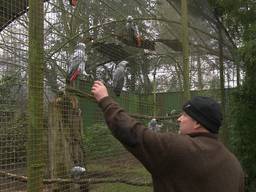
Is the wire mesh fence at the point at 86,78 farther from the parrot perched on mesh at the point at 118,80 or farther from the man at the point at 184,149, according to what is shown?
the man at the point at 184,149

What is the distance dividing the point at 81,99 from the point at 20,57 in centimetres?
58

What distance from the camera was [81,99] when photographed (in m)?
3.57

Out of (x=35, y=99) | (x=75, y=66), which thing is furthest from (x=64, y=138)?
(x=35, y=99)

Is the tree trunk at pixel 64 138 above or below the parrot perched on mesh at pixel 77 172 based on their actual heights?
above

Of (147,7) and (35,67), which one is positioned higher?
(147,7)

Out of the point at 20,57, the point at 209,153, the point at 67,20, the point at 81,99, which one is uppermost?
the point at 67,20

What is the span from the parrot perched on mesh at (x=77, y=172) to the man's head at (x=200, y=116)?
57.5 inches

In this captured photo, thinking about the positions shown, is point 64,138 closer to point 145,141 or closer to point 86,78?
point 86,78

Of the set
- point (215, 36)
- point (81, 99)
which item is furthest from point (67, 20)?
point (215, 36)

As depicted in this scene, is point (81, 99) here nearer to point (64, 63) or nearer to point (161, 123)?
point (64, 63)

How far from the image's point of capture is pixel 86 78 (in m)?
3.65

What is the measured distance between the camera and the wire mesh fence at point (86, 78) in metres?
2.82

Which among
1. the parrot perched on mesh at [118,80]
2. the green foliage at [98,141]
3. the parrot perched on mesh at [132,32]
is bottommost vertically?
the green foliage at [98,141]

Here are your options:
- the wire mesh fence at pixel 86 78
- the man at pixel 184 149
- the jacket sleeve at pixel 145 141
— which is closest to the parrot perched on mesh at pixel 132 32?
the wire mesh fence at pixel 86 78
